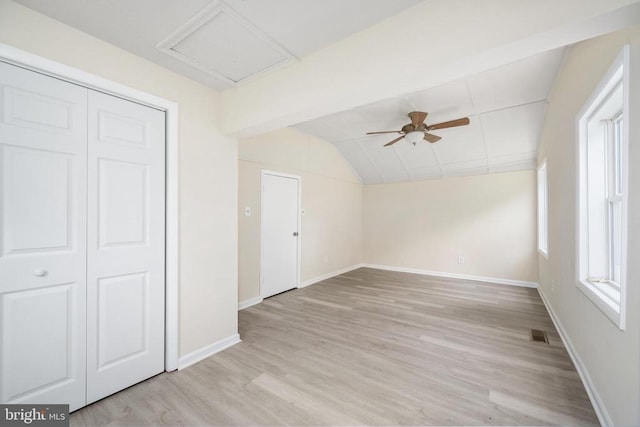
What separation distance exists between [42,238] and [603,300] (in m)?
3.47

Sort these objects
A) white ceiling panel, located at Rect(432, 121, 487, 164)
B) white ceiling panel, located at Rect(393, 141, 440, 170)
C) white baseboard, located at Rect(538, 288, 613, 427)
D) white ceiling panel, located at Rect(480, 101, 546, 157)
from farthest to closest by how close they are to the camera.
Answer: white ceiling panel, located at Rect(393, 141, 440, 170), white ceiling panel, located at Rect(432, 121, 487, 164), white ceiling panel, located at Rect(480, 101, 546, 157), white baseboard, located at Rect(538, 288, 613, 427)

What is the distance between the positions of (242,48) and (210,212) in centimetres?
137

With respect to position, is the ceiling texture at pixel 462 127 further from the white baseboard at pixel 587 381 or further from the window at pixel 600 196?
the white baseboard at pixel 587 381

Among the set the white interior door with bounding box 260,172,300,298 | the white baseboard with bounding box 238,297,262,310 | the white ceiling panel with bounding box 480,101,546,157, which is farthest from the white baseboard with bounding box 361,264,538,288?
the white baseboard with bounding box 238,297,262,310

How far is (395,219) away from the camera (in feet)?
20.5

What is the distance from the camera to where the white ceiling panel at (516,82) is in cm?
262

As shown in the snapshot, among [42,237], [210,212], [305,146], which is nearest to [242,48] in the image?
[210,212]

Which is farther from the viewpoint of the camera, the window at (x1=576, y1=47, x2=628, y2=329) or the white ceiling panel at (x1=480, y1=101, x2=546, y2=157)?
the white ceiling panel at (x1=480, y1=101, x2=546, y2=157)

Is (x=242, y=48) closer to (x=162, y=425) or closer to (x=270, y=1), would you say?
(x=270, y=1)

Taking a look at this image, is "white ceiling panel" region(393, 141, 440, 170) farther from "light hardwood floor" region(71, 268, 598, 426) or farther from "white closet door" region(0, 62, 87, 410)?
"white closet door" region(0, 62, 87, 410)

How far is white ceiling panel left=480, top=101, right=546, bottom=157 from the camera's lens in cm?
368

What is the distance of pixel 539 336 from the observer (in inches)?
111

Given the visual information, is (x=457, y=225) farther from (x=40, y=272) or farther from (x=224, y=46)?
(x=40, y=272)

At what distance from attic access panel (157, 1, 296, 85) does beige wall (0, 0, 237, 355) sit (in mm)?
305
